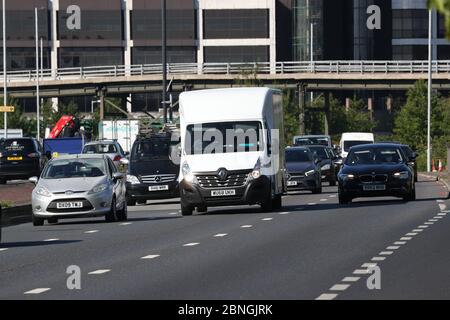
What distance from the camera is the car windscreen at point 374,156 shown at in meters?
38.6

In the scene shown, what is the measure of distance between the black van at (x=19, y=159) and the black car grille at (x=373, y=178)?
77.5 feet

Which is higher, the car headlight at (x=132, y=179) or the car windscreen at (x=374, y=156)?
the car windscreen at (x=374, y=156)

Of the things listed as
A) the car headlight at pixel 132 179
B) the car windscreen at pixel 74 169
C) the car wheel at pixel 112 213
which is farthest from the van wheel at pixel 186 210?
the car headlight at pixel 132 179

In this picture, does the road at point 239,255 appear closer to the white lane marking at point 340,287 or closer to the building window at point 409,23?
→ the white lane marking at point 340,287

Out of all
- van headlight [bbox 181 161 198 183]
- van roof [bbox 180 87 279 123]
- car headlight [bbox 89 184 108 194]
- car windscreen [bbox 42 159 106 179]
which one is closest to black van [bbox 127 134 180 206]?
van roof [bbox 180 87 279 123]

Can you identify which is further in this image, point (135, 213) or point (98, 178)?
point (135, 213)

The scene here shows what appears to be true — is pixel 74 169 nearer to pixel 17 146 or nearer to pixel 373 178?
pixel 373 178

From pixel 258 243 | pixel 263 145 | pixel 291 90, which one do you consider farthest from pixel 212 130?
pixel 291 90

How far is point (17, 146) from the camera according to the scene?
5900 cm

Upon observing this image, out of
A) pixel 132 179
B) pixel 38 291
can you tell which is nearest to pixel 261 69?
pixel 132 179

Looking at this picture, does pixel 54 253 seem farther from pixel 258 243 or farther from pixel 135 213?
pixel 135 213

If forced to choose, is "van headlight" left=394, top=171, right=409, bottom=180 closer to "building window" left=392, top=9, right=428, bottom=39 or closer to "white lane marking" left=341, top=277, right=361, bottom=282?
"white lane marking" left=341, top=277, right=361, bottom=282

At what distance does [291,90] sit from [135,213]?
8255 centimetres
